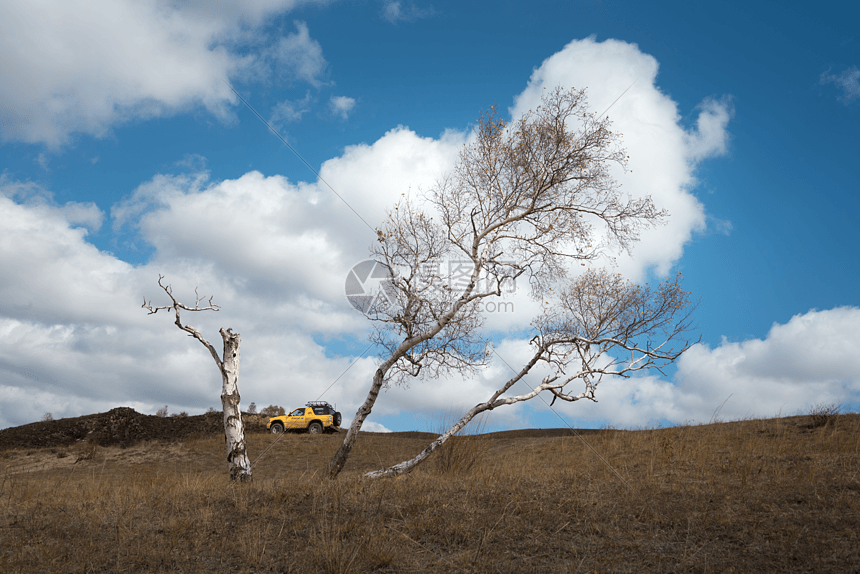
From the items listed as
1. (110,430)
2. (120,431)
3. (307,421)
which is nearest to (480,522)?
(307,421)

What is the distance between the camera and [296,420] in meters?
25.4

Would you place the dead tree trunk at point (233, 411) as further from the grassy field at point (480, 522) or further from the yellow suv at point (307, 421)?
the yellow suv at point (307, 421)

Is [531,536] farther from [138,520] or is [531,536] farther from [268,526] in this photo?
[138,520]

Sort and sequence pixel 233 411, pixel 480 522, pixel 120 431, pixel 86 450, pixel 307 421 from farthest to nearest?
1. pixel 307 421
2. pixel 120 431
3. pixel 86 450
4. pixel 233 411
5. pixel 480 522

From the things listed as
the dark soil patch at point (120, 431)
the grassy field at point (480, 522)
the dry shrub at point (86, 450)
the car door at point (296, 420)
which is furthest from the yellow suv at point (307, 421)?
the grassy field at point (480, 522)

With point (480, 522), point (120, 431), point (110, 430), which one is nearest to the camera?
point (480, 522)

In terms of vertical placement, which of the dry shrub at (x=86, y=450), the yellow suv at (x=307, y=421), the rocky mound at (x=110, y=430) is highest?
the yellow suv at (x=307, y=421)

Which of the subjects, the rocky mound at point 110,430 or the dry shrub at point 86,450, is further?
the rocky mound at point 110,430

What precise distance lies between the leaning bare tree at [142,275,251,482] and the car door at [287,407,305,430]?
47.4 ft

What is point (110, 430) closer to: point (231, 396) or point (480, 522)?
point (231, 396)

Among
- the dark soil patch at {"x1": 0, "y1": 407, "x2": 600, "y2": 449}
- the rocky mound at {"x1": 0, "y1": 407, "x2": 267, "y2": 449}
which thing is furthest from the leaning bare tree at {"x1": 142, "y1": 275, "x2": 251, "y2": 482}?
the rocky mound at {"x1": 0, "y1": 407, "x2": 267, "y2": 449}

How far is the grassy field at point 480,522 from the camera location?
17.9 ft

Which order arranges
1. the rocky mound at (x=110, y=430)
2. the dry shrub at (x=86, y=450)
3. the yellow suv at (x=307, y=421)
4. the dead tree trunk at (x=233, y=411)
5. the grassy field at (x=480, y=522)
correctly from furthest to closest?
the yellow suv at (x=307, y=421), the rocky mound at (x=110, y=430), the dry shrub at (x=86, y=450), the dead tree trunk at (x=233, y=411), the grassy field at (x=480, y=522)

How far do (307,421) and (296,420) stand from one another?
56 centimetres
